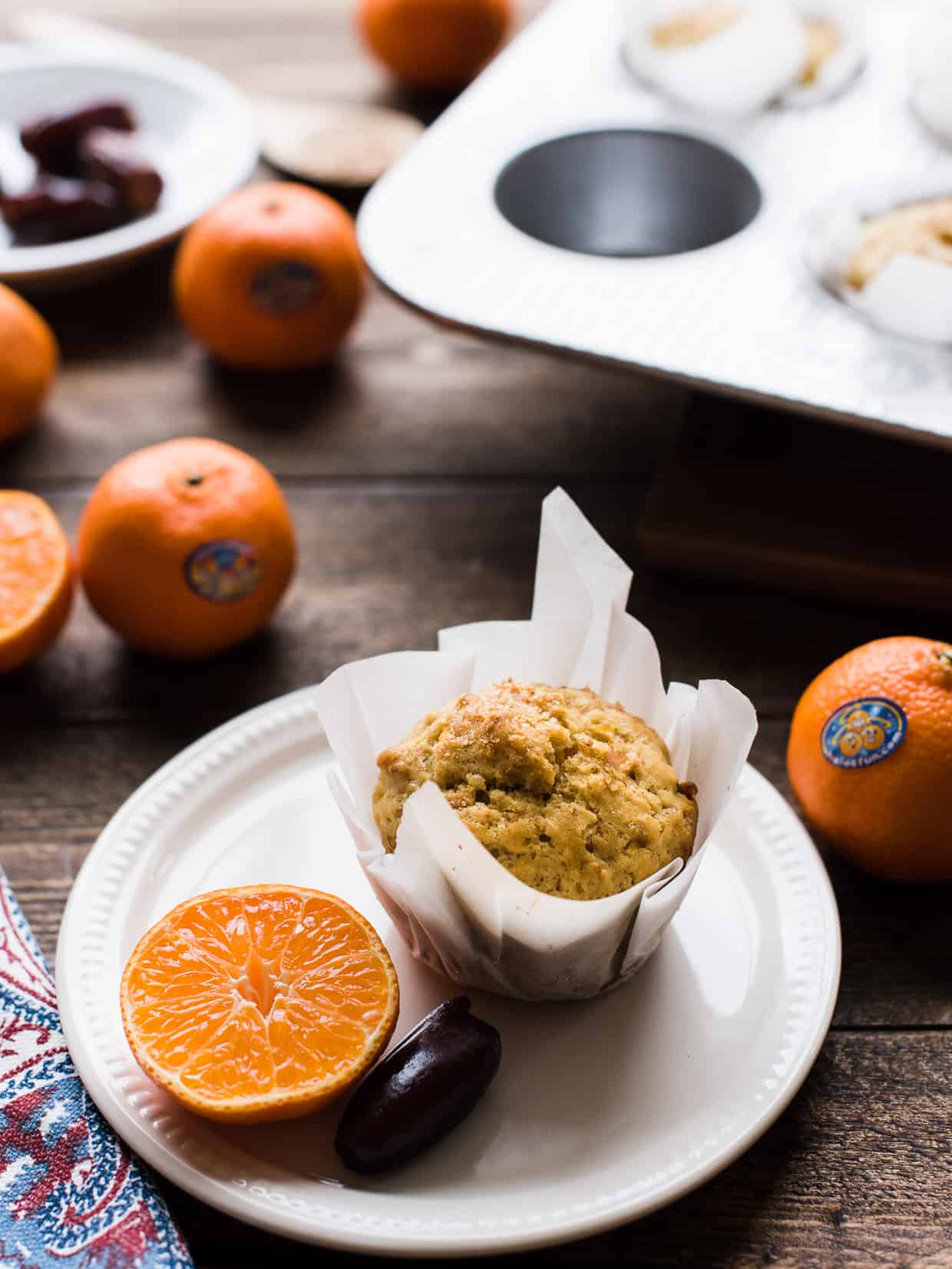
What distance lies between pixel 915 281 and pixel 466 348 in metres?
0.65

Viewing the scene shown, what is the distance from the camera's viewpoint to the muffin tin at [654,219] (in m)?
1.27

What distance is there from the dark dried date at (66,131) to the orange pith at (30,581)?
2.53 ft

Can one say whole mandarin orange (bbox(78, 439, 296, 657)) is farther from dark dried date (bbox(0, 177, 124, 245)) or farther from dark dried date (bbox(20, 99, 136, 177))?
dark dried date (bbox(20, 99, 136, 177))

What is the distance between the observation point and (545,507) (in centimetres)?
103

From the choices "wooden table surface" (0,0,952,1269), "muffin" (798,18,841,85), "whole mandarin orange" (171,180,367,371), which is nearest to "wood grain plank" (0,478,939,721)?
"wooden table surface" (0,0,952,1269)

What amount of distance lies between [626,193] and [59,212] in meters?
0.76

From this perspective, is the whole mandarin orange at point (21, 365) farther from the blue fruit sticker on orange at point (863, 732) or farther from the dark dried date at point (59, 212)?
the blue fruit sticker on orange at point (863, 732)

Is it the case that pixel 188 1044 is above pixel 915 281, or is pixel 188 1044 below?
below

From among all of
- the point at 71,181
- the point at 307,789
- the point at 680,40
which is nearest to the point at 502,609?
the point at 307,789

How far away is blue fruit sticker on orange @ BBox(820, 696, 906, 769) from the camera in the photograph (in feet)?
3.38

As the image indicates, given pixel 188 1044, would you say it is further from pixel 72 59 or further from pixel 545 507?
pixel 72 59

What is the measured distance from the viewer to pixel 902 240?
4.60 feet

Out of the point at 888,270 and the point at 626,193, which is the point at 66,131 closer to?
the point at 626,193

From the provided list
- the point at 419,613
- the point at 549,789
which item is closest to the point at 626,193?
the point at 419,613
